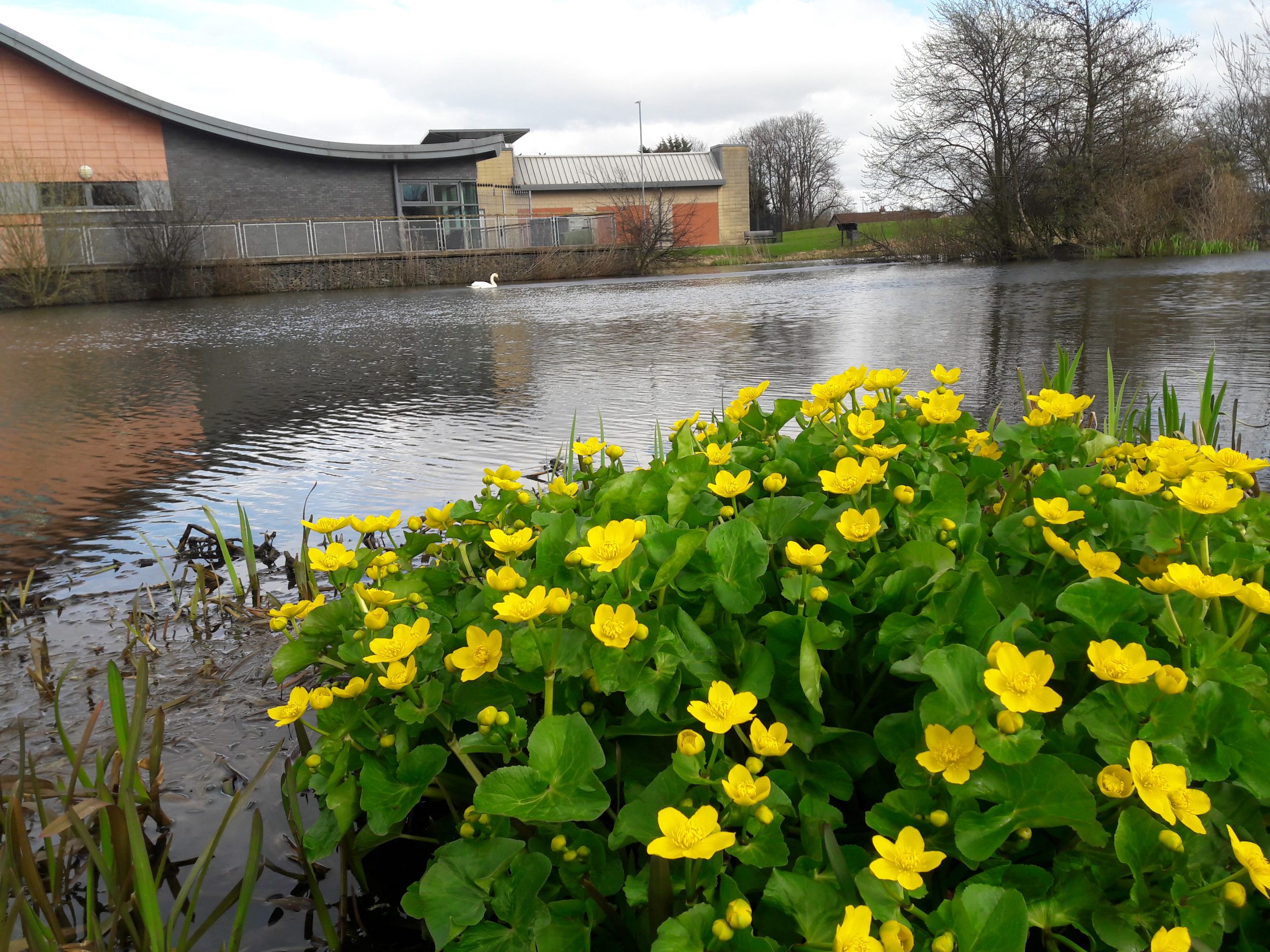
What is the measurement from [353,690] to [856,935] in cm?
72

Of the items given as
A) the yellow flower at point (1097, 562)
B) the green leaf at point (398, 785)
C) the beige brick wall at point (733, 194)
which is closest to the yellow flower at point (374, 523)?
the green leaf at point (398, 785)

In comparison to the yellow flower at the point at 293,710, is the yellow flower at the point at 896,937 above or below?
below

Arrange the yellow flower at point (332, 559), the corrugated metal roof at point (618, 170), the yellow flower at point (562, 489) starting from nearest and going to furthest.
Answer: the yellow flower at point (332, 559) → the yellow flower at point (562, 489) → the corrugated metal roof at point (618, 170)

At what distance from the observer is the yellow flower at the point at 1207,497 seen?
3.95 ft

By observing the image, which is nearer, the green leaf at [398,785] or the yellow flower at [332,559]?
the green leaf at [398,785]

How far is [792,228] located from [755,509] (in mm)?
69538

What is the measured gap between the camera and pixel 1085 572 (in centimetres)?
142

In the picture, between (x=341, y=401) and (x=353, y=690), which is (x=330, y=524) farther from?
(x=341, y=401)

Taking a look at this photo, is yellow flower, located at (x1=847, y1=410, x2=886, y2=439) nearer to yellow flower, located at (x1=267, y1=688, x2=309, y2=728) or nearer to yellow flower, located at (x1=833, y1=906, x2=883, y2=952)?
yellow flower, located at (x1=833, y1=906, x2=883, y2=952)

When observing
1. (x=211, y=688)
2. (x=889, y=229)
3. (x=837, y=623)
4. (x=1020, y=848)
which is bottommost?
(x=211, y=688)

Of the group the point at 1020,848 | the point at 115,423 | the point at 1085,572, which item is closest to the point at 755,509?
the point at 1085,572

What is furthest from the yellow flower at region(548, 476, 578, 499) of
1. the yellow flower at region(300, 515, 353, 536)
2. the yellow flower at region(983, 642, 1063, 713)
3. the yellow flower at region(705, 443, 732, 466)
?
the yellow flower at region(983, 642, 1063, 713)

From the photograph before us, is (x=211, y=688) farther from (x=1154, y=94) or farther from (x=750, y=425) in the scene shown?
(x=1154, y=94)

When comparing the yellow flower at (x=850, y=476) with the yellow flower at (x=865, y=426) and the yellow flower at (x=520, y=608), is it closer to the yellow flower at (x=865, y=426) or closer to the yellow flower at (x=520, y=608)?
the yellow flower at (x=865, y=426)
